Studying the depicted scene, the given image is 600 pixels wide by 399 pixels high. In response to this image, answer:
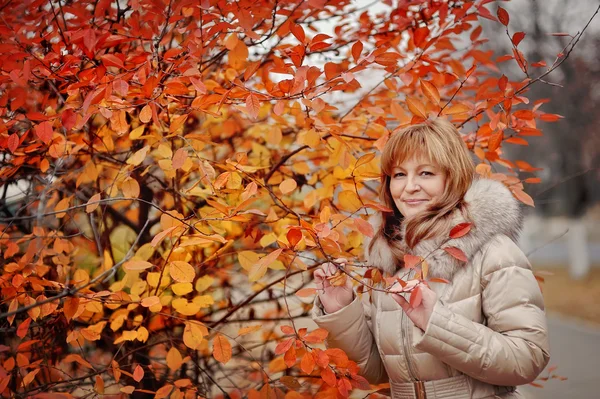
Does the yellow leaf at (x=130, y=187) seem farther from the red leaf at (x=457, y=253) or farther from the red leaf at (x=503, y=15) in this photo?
the red leaf at (x=503, y=15)

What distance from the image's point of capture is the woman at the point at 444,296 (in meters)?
1.70

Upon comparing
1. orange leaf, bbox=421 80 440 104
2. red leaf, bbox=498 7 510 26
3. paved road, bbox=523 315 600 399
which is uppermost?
red leaf, bbox=498 7 510 26

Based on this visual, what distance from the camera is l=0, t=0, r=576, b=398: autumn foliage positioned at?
1.81m

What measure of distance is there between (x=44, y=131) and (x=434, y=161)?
1329 mm

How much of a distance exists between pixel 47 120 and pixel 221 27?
0.67 m

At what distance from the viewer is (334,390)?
202 centimetres

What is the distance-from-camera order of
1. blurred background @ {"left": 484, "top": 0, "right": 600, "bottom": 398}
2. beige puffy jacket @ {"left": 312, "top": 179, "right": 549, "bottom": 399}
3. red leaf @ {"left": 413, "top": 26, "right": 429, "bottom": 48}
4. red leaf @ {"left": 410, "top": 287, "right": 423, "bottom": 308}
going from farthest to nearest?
blurred background @ {"left": 484, "top": 0, "right": 600, "bottom": 398} < red leaf @ {"left": 413, "top": 26, "right": 429, "bottom": 48} < beige puffy jacket @ {"left": 312, "top": 179, "right": 549, "bottom": 399} < red leaf @ {"left": 410, "top": 287, "right": 423, "bottom": 308}

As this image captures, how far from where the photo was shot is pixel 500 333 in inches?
68.5

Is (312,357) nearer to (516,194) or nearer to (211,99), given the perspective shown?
(211,99)

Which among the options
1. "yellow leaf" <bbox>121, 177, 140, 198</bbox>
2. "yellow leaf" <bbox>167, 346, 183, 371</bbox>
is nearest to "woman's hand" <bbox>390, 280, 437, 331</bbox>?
"yellow leaf" <bbox>167, 346, 183, 371</bbox>

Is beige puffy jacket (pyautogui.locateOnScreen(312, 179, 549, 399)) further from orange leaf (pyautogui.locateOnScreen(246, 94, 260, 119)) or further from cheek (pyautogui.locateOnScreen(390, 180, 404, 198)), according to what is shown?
orange leaf (pyautogui.locateOnScreen(246, 94, 260, 119))

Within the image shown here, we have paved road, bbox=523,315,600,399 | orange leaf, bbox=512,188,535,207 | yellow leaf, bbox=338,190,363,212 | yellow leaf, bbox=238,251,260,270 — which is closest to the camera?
yellow leaf, bbox=238,251,260,270

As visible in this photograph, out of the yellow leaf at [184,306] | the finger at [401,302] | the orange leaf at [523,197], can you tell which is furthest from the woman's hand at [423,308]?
the yellow leaf at [184,306]

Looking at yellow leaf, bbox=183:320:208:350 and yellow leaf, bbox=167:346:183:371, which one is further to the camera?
yellow leaf, bbox=167:346:183:371
